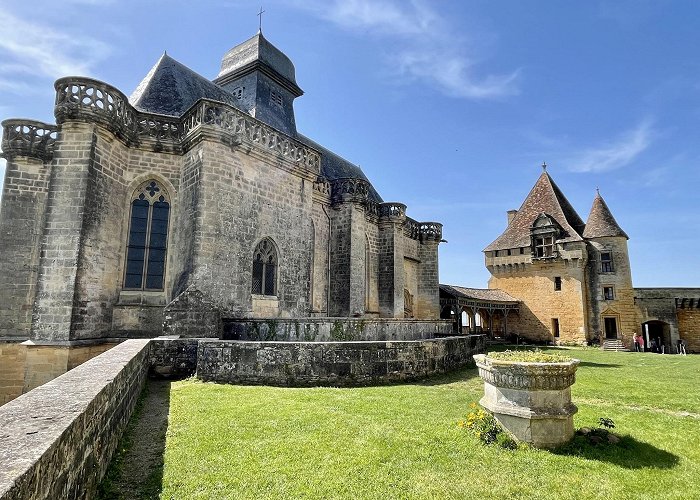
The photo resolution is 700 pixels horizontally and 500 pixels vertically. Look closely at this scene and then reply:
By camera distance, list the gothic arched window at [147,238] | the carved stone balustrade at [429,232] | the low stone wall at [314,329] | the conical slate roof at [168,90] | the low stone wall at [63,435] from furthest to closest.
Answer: the carved stone balustrade at [429,232] → the conical slate roof at [168,90] → the gothic arched window at [147,238] → the low stone wall at [314,329] → the low stone wall at [63,435]

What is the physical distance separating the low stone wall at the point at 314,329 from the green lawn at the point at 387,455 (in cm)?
273

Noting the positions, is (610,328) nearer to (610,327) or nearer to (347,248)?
(610,327)

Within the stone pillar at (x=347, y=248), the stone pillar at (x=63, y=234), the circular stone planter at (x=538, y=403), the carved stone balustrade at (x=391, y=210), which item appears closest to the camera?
the circular stone planter at (x=538, y=403)

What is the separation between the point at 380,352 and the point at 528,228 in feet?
96.6

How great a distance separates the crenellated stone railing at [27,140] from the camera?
11.4 m

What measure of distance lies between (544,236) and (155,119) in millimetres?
29792

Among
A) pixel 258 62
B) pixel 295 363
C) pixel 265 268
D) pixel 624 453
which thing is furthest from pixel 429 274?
pixel 624 453

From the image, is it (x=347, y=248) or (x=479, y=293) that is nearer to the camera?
(x=347, y=248)

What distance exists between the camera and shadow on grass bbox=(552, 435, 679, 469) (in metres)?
3.97

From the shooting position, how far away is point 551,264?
31.2 meters

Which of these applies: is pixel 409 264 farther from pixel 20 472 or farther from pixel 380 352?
pixel 20 472

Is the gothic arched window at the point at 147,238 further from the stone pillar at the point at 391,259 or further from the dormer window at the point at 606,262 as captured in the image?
the dormer window at the point at 606,262

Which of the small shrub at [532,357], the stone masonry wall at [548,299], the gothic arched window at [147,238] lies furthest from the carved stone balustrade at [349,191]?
the stone masonry wall at [548,299]

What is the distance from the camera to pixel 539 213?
3341 cm
